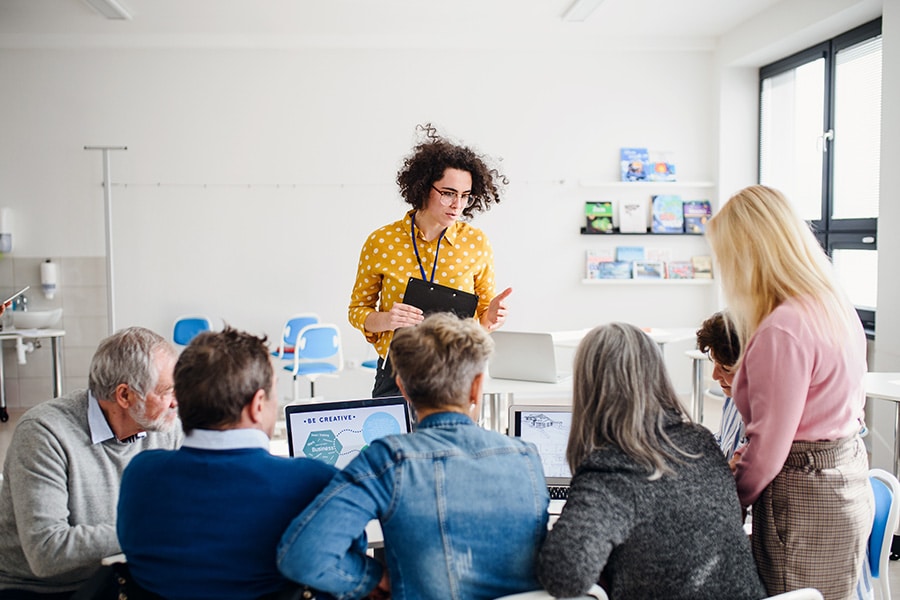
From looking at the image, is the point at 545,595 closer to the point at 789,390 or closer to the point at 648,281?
the point at 789,390

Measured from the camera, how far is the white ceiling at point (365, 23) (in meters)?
5.60

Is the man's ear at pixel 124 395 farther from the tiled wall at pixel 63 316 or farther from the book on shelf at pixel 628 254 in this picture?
the book on shelf at pixel 628 254

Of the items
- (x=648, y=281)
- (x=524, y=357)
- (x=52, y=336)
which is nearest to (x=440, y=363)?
(x=524, y=357)

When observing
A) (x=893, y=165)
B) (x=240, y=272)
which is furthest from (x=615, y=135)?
(x=240, y=272)

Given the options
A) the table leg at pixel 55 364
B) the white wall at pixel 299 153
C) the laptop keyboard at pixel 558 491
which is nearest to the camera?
the laptop keyboard at pixel 558 491

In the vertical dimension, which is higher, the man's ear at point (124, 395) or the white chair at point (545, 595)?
the man's ear at point (124, 395)

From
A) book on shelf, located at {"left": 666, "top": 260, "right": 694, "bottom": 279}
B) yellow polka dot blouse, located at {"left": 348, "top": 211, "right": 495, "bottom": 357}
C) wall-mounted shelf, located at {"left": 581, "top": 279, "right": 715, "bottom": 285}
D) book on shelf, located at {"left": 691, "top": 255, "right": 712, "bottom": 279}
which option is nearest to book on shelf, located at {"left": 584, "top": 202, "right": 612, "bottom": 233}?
wall-mounted shelf, located at {"left": 581, "top": 279, "right": 715, "bottom": 285}

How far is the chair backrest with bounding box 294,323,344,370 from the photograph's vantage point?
5414 millimetres

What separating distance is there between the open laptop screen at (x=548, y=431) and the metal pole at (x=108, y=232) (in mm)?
4843

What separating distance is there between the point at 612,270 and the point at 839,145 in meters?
1.96

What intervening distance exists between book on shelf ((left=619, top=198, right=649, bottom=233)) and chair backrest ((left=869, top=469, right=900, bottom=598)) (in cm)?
485

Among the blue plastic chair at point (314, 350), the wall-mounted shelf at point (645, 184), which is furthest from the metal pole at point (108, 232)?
the wall-mounted shelf at point (645, 184)

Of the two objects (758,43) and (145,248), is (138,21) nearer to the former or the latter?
(145,248)

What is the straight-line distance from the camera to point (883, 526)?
1.87 m
